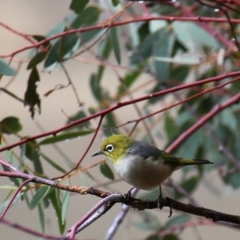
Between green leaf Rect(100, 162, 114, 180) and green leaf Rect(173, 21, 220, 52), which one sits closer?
green leaf Rect(100, 162, 114, 180)

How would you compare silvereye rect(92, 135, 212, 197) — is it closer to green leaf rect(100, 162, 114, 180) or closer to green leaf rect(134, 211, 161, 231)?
green leaf rect(100, 162, 114, 180)

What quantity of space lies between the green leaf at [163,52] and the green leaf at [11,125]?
38cm

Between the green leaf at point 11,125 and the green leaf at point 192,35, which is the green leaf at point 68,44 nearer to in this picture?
the green leaf at point 11,125

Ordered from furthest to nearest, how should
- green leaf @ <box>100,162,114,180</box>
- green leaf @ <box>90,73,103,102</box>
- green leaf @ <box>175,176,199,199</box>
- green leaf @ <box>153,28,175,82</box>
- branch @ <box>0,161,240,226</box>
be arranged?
green leaf @ <box>175,176,199,199</box>, green leaf @ <box>90,73,103,102</box>, green leaf @ <box>153,28,175,82</box>, green leaf @ <box>100,162,114,180</box>, branch @ <box>0,161,240,226</box>

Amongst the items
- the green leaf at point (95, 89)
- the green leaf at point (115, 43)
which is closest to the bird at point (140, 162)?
the green leaf at point (115, 43)

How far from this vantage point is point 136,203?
596mm

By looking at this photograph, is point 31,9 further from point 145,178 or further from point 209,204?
point 145,178

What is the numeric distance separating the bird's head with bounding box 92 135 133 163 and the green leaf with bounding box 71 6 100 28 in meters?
0.33

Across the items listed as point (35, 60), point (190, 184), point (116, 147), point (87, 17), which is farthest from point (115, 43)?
point (190, 184)

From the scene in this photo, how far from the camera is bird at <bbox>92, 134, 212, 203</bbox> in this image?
0.75m

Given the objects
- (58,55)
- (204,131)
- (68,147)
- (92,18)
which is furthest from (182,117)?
(68,147)

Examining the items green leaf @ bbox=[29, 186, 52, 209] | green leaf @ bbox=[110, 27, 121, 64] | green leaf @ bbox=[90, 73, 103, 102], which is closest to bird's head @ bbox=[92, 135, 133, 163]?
green leaf @ bbox=[29, 186, 52, 209]

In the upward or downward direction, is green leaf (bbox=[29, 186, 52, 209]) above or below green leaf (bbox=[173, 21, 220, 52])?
above

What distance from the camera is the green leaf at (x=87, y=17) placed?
3.50ft
